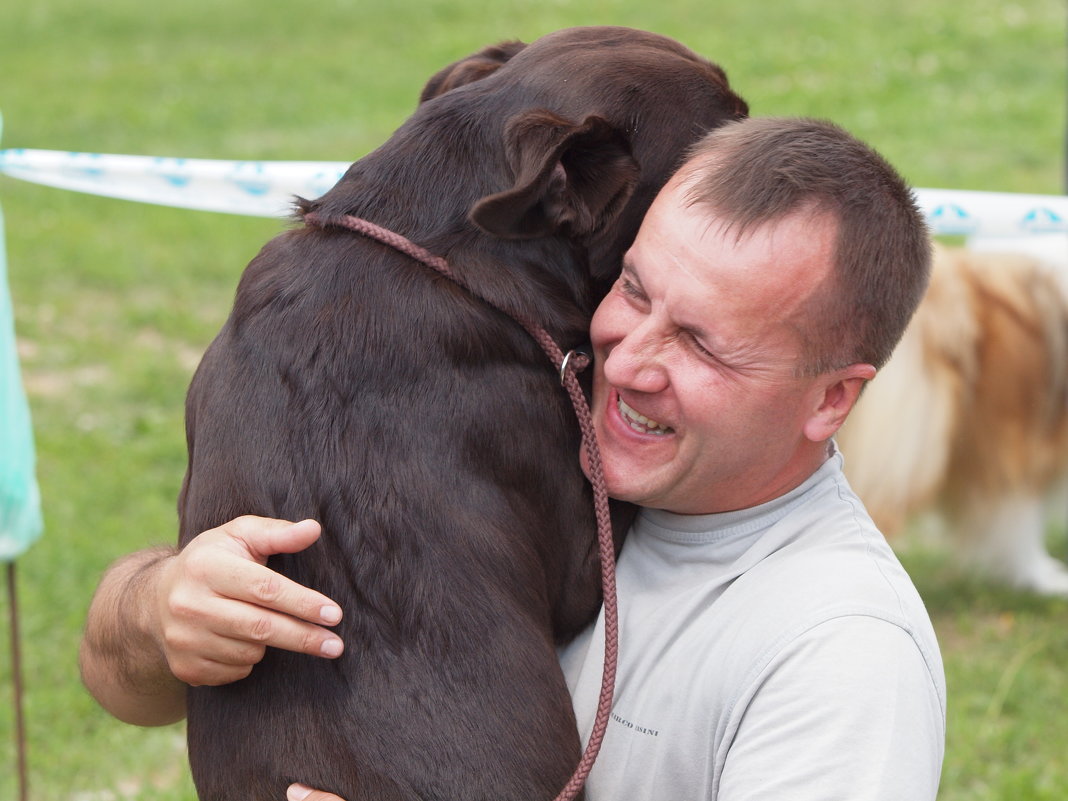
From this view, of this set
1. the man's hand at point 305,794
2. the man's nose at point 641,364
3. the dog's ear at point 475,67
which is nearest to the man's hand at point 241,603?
the man's hand at point 305,794

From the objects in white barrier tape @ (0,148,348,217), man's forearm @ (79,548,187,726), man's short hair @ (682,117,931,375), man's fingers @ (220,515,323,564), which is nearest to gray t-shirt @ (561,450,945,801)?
man's short hair @ (682,117,931,375)

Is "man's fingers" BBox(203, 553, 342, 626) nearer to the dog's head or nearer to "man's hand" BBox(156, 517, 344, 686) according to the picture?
"man's hand" BBox(156, 517, 344, 686)

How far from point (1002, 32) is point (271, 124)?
8.01 meters

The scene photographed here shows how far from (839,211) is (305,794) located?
122cm

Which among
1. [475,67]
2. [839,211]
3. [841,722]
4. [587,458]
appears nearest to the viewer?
[841,722]

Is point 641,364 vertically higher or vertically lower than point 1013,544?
higher

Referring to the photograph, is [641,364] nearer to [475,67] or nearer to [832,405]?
[832,405]

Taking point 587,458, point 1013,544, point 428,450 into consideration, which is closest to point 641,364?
point 587,458

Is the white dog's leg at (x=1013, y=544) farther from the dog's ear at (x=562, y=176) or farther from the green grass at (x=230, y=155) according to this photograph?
the dog's ear at (x=562, y=176)

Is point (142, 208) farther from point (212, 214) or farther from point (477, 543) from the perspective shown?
point (477, 543)

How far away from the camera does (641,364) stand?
1938 mm

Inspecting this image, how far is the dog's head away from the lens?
2.17m

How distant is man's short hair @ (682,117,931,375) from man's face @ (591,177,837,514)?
0.03 meters

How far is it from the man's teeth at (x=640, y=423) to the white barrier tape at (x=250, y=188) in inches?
44.3
